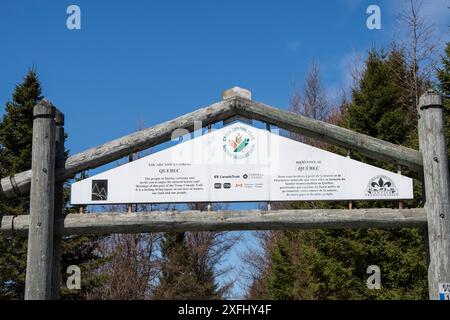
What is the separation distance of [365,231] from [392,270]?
1.53 m

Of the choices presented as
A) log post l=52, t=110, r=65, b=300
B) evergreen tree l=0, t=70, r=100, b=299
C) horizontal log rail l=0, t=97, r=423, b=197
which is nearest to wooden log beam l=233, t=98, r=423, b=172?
horizontal log rail l=0, t=97, r=423, b=197

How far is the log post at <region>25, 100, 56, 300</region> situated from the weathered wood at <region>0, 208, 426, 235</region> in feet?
0.95

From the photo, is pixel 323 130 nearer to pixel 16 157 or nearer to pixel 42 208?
pixel 42 208

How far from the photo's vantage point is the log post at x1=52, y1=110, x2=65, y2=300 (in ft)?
30.0

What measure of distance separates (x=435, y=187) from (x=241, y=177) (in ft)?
9.73

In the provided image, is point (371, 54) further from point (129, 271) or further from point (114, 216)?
point (114, 216)

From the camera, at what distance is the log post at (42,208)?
8.68 meters

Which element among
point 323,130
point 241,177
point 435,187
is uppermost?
point 323,130

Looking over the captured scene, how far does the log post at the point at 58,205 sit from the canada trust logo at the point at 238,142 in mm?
2661

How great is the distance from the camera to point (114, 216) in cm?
902

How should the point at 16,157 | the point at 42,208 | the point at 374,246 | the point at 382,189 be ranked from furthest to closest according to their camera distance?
the point at 16,157 → the point at 374,246 → the point at 382,189 → the point at 42,208

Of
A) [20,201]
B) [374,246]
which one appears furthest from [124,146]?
[20,201]

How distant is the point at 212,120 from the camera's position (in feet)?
31.1

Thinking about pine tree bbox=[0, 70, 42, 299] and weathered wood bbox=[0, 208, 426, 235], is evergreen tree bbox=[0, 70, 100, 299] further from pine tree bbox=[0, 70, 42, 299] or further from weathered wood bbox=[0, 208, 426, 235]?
weathered wood bbox=[0, 208, 426, 235]
